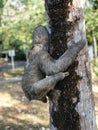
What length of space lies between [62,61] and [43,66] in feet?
0.62

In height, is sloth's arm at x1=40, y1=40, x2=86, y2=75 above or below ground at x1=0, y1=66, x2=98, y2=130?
above

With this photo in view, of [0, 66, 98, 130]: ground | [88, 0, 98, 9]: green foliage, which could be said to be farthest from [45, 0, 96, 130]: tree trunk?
[88, 0, 98, 9]: green foliage

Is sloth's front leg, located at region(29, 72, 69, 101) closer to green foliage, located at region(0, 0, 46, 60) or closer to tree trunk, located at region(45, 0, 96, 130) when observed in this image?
tree trunk, located at region(45, 0, 96, 130)

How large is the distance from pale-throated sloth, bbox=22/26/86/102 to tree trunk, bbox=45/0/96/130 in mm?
95

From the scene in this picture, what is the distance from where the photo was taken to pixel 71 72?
127 inches

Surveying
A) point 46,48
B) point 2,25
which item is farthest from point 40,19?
point 46,48

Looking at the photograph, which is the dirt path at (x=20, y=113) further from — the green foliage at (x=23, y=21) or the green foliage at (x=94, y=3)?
the green foliage at (x=94, y=3)

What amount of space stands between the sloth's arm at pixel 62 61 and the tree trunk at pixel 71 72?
0.32 feet

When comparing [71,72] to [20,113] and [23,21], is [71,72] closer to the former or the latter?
[20,113]

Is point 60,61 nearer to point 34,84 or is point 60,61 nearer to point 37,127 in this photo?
point 34,84

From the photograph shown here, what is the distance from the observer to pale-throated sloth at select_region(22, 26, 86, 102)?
3.11m

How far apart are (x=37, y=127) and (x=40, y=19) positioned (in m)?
7.24

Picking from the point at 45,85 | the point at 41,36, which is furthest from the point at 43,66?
the point at 41,36

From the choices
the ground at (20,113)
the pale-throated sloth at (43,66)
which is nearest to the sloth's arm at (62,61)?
the pale-throated sloth at (43,66)
